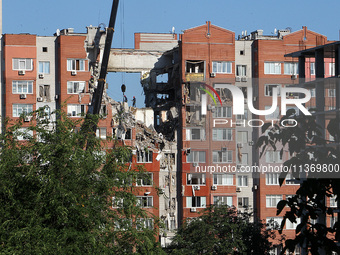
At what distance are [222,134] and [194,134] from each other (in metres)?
2.20

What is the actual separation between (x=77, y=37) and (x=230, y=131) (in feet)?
45.6

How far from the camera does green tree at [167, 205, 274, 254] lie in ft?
145

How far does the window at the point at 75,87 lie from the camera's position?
187 ft

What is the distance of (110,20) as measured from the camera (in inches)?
2190

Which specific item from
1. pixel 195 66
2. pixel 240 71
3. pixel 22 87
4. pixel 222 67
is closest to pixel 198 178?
pixel 195 66

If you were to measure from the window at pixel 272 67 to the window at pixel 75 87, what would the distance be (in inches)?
568

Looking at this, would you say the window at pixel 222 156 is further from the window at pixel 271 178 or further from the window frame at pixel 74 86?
the window frame at pixel 74 86

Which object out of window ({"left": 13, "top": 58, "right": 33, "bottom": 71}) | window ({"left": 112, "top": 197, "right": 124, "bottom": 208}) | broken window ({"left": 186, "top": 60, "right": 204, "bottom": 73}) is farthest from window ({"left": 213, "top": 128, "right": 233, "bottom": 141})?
window ({"left": 112, "top": 197, "right": 124, "bottom": 208})

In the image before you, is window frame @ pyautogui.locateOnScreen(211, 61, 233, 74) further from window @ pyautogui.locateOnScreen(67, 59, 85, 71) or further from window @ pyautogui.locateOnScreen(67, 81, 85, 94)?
window @ pyautogui.locateOnScreen(67, 81, 85, 94)

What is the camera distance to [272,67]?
58.6 meters

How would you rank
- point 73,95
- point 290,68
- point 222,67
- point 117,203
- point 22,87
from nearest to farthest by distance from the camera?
1. point 117,203
2. point 73,95
3. point 22,87
4. point 222,67
5. point 290,68

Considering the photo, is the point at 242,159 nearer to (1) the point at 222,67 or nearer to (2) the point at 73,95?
(1) the point at 222,67

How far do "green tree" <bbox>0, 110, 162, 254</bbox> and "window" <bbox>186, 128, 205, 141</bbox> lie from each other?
1286 inches

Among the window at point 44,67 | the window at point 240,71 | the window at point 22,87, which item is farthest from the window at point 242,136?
the window at point 22,87
